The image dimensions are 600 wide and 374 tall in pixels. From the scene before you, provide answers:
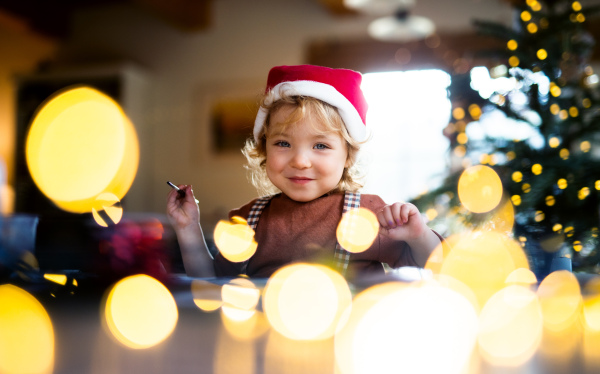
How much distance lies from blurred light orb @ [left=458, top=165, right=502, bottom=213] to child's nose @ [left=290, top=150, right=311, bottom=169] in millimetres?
376

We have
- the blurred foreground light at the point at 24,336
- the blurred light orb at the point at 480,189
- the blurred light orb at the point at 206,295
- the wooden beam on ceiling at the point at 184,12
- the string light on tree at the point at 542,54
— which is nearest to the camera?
the blurred foreground light at the point at 24,336

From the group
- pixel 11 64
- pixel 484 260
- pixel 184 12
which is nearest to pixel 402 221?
pixel 484 260

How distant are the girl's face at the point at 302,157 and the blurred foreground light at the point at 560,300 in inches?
10.4

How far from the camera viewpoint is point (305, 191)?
0.59 meters

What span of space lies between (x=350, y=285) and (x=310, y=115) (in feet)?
0.77

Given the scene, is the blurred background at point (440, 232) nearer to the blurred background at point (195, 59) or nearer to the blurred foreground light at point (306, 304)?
the blurred foreground light at point (306, 304)

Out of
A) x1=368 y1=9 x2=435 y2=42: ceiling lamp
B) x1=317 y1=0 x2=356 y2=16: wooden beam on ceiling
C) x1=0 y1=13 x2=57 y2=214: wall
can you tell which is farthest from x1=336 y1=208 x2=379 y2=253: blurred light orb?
x1=0 y1=13 x2=57 y2=214: wall

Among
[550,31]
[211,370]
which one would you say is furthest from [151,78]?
[211,370]

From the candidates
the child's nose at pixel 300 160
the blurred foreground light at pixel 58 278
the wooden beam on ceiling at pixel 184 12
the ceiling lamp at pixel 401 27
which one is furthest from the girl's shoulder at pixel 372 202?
the wooden beam on ceiling at pixel 184 12

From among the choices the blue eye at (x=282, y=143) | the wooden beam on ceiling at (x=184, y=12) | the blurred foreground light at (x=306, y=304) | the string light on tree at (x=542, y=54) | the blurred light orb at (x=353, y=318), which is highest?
the wooden beam on ceiling at (x=184, y=12)

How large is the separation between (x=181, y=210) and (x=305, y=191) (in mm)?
154

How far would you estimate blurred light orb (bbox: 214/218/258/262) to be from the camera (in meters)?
0.63

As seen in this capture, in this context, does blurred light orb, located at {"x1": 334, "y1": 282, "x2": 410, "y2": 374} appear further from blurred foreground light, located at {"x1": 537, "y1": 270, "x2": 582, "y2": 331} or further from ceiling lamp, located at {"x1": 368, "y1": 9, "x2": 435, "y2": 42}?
ceiling lamp, located at {"x1": 368, "y1": 9, "x2": 435, "y2": 42}

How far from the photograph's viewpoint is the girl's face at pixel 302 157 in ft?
1.85
